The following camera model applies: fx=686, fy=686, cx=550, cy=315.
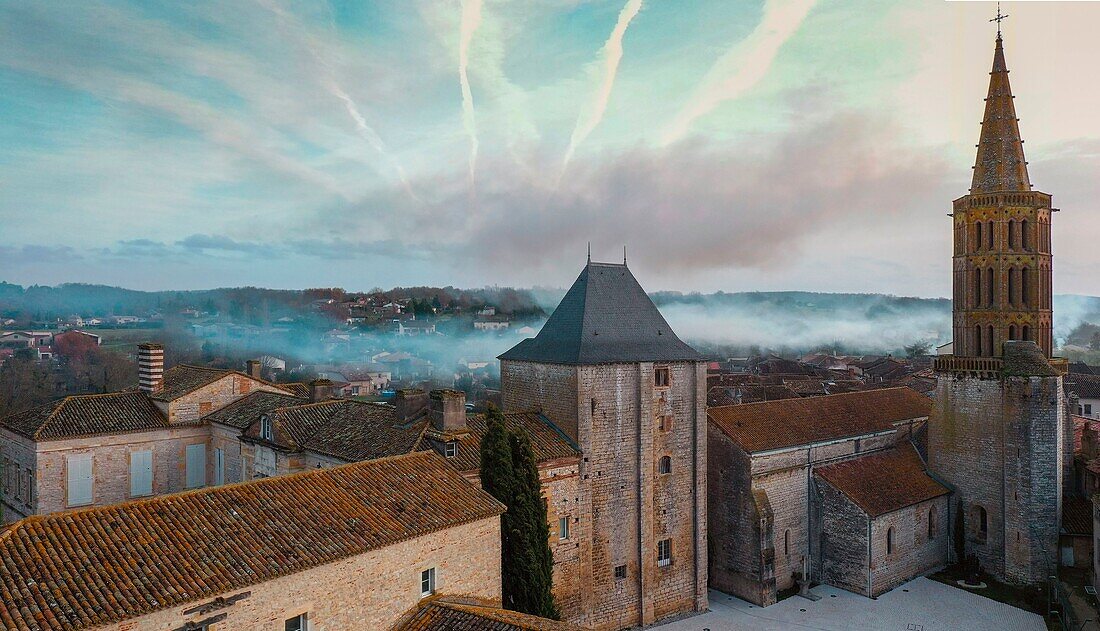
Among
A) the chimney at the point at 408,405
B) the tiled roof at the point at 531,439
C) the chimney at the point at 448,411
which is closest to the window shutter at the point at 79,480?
the chimney at the point at 408,405

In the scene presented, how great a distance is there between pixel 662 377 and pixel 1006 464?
16.6 meters

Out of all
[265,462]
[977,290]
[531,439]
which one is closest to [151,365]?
[265,462]

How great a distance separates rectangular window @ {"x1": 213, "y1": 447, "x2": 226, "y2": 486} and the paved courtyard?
750 inches

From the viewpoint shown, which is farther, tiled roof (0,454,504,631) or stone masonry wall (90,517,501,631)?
stone masonry wall (90,517,501,631)

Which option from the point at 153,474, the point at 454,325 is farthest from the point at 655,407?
the point at 454,325

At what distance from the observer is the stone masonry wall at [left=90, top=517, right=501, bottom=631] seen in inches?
509

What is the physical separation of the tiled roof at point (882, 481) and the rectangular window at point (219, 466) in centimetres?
2582

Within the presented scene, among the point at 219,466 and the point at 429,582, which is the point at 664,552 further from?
the point at 219,466

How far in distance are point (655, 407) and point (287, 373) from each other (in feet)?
199

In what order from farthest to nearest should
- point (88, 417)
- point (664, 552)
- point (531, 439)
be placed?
Answer: point (88, 417) → point (664, 552) → point (531, 439)

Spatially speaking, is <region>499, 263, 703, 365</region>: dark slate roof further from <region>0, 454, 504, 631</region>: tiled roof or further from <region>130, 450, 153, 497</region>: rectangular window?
<region>130, 450, 153, 497</region>: rectangular window

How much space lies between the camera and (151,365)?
29781mm

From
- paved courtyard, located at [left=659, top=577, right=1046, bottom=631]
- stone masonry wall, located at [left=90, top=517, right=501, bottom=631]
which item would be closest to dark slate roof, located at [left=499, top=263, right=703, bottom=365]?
stone masonry wall, located at [left=90, top=517, right=501, bottom=631]

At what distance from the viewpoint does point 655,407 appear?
87.1ft
